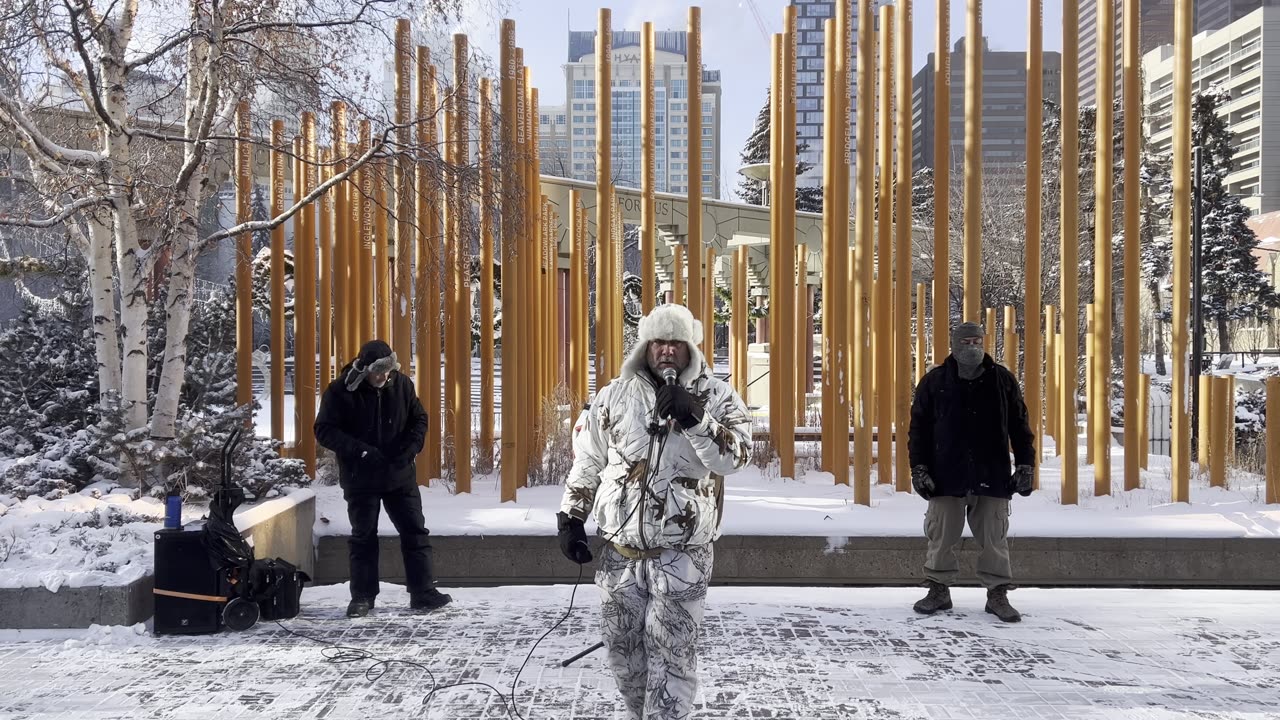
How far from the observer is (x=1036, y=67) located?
9.36 metres

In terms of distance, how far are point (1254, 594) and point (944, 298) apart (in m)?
3.31

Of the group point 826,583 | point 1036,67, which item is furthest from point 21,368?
point 1036,67

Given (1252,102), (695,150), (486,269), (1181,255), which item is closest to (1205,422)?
(1181,255)

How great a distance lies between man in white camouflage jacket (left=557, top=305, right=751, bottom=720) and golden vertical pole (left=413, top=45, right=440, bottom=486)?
578cm

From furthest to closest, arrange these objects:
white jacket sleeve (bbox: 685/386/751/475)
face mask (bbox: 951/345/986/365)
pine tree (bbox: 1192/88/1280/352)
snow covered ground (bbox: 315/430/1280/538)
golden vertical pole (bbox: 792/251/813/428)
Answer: pine tree (bbox: 1192/88/1280/352)
golden vertical pole (bbox: 792/251/813/428)
snow covered ground (bbox: 315/430/1280/538)
face mask (bbox: 951/345/986/365)
white jacket sleeve (bbox: 685/386/751/475)

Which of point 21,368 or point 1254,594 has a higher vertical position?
point 21,368

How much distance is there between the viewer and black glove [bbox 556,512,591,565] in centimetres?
396

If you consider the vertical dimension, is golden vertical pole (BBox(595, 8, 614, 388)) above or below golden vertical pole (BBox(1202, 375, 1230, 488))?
above

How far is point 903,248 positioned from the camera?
9.36 m

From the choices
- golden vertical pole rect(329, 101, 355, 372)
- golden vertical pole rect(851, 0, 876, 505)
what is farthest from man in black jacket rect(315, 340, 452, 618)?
golden vertical pole rect(329, 101, 355, 372)

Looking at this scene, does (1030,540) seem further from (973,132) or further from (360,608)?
(360,608)

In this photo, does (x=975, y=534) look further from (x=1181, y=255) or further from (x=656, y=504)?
(x=1181, y=255)

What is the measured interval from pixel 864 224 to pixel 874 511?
2.56m

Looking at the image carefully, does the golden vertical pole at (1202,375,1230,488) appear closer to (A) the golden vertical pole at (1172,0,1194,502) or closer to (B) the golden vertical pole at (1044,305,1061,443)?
(A) the golden vertical pole at (1172,0,1194,502)
